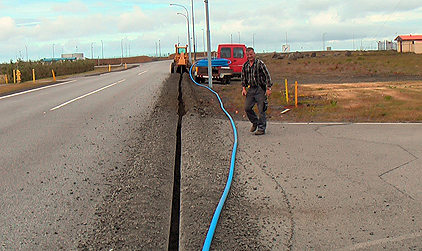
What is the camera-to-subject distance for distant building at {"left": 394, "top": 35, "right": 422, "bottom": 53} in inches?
2813

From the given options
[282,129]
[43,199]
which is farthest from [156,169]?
[282,129]

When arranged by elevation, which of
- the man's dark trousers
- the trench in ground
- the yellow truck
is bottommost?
the trench in ground

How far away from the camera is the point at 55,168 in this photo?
6941 mm

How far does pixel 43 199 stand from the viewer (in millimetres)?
5547

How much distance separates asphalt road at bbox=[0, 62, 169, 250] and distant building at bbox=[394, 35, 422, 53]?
68.1 metres

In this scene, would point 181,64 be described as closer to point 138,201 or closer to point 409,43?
point 138,201

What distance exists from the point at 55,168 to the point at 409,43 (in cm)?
7788

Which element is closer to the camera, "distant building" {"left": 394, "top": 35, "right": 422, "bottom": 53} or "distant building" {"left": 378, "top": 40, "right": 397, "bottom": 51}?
"distant building" {"left": 394, "top": 35, "right": 422, "bottom": 53}

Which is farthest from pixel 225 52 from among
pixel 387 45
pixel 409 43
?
pixel 387 45

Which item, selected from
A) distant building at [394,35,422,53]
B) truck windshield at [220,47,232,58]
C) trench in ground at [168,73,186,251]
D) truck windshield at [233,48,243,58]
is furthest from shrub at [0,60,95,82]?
distant building at [394,35,422,53]

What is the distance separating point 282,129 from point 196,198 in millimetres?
5248

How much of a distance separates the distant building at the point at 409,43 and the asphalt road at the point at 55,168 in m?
68.1

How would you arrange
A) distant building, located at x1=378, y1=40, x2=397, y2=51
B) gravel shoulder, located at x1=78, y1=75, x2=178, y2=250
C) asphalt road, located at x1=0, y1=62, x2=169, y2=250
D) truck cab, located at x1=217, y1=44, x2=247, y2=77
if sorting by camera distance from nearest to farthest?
gravel shoulder, located at x1=78, y1=75, x2=178, y2=250
asphalt road, located at x1=0, y1=62, x2=169, y2=250
truck cab, located at x1=217, y1=44, x2=247, y2=77
distant building, located at x1=378, y1=40, x2=397, y2=51

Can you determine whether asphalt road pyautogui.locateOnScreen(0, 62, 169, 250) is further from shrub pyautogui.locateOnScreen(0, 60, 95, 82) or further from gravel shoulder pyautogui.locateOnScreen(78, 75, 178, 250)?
shrub pyautogui.locateOnScreen(0, 60, 95, 82)
